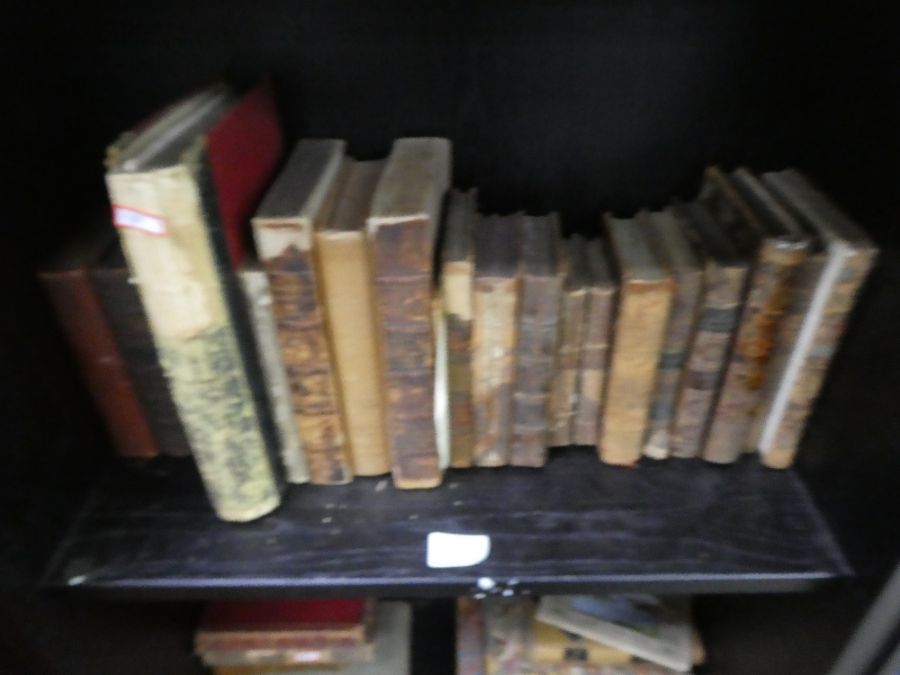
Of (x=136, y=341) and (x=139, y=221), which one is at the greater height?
(x=139, y=221)

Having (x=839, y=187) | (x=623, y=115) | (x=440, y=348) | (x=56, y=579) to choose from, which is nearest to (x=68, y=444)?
(x=56, y=579)

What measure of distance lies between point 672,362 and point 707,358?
1.1 inches

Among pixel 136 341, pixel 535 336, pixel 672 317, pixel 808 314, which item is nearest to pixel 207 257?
pixel 136 341

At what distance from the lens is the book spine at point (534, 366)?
566 mm

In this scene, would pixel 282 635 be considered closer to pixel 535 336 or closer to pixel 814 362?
pixel 535 336

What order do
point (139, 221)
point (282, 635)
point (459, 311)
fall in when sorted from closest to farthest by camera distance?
point (139, 221) < point (459, 311) < point (282, 635)

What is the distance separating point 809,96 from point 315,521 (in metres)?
0.58

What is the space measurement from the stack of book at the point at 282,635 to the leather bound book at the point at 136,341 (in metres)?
0.25

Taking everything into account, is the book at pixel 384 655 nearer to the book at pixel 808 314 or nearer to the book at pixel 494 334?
the book at pixel 494 334

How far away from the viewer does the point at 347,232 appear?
0.53 metres

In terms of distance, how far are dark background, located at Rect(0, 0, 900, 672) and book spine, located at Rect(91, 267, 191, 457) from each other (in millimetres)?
50

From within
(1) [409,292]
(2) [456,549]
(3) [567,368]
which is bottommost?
(2) [456,549]

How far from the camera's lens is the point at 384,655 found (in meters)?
0.88

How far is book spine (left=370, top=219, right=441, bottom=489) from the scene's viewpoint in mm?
518
